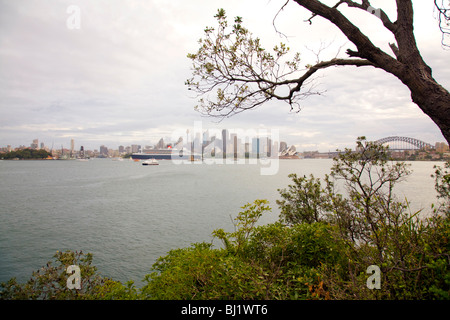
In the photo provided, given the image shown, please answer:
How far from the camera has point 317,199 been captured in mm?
8656

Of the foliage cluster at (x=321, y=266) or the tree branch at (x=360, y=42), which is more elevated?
the tree branch at (x=360, y=42)

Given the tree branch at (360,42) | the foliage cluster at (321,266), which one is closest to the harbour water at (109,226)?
the foliage cluster at (321,266)

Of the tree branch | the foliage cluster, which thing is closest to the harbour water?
the foliage cluster

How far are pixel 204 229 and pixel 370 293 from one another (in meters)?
14.0

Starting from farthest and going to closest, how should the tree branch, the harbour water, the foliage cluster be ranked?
the harbour water → the tree branch → the foliage cluster

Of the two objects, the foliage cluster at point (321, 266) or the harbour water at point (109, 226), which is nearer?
the foliage cluster at point (321, 266)

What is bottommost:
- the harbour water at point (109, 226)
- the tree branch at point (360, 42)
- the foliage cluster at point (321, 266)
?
the harbour water at point (109, 226)

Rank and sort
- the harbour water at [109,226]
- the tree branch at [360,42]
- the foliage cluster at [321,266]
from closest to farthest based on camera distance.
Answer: the foliage cluster at [321,266], the tree branch at [360,42], the harbour water at [109,226]

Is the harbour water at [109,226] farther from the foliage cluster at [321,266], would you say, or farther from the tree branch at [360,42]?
the tree branch at [360,42]

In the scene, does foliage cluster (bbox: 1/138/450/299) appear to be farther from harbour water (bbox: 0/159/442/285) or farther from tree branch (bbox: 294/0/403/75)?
harbour water (bbox: 0/159/442/285)

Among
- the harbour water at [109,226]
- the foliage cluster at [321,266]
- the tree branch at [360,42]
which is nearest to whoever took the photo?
the foliage cluster at [321,266]

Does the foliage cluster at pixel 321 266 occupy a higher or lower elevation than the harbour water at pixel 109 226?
higher
